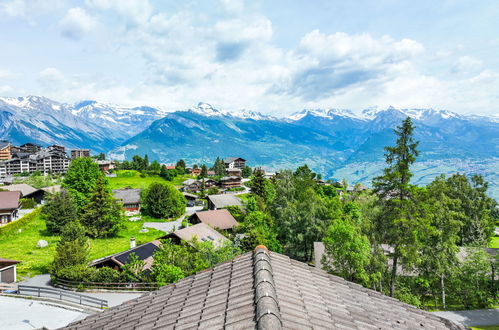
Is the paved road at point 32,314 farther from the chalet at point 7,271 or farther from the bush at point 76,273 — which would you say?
the chalet at point 7,271

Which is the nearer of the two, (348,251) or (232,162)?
(348,251)

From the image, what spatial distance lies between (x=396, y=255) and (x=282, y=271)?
20.7 metres

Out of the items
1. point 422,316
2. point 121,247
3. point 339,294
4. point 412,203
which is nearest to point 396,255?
point 412,203

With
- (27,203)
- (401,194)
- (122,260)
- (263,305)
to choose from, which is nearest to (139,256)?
(122,260)

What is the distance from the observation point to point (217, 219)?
55.6 meters

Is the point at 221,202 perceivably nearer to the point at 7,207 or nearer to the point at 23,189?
the point at 7,207

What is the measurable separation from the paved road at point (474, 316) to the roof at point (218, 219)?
1394 inches

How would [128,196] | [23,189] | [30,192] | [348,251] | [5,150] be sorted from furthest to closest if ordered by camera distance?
[5,150] < [128,196] < [23,189] < [30,192] < [348,251]

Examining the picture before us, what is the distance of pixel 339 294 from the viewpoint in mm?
6242

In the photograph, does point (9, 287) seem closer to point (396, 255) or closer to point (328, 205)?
point (396, 255)

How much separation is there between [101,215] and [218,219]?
2038cm

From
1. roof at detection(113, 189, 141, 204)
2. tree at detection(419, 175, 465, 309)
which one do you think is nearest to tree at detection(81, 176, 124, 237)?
roof at detection(113, 189, 141, 204)

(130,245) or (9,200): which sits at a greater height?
(9,200)

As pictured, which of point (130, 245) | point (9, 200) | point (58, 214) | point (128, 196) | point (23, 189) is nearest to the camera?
point (130, 245)
